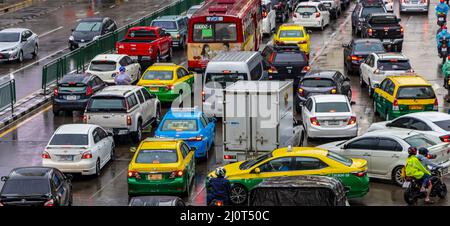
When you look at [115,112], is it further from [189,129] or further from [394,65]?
[394,65]

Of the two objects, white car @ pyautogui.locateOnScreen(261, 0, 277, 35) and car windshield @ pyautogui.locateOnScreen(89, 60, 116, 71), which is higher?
car windshield @ pyautogui.locateOnScreen(89, 60, 116, 71)

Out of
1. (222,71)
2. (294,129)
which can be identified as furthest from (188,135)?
(222,71)

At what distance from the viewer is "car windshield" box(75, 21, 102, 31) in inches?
1950

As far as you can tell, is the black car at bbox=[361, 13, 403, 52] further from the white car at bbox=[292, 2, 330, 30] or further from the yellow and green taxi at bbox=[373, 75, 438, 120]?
the yellow and green taxi at bbox=[373, 75, 438, 120]

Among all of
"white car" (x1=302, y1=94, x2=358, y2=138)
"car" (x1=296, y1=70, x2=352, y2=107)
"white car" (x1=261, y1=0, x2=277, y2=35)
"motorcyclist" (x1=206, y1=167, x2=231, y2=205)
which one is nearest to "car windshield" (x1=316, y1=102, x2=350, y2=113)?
"white car" (x1=302, y1=94, x2=358, y2=138)

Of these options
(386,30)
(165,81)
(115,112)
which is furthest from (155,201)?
(386,30)

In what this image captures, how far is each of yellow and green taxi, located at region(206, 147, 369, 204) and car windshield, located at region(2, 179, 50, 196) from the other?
3.78 metres

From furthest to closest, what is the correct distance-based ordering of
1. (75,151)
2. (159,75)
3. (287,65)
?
(287,65)
(159,75)
(75,151)

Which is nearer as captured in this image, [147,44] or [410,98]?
[410,98]

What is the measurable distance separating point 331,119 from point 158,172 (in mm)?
7718

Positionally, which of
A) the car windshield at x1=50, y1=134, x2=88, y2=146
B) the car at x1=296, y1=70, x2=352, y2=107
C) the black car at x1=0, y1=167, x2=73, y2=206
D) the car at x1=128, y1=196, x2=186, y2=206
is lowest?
the car at x1=296, y1=70, x2=352, y2=107

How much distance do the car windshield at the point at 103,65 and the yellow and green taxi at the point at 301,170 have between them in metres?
17.7

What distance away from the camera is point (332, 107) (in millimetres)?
28797

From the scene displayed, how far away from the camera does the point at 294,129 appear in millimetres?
27250
